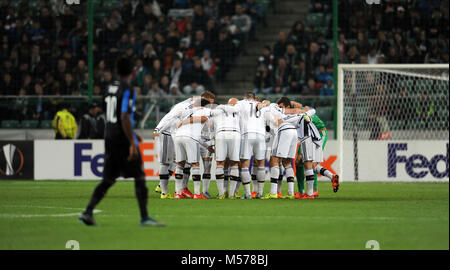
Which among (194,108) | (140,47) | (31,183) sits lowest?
(31,183)

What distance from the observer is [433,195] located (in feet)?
53.2

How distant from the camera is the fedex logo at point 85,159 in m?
21.4

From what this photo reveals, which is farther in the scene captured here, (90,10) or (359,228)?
(90,10)

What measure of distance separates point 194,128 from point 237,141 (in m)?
0.80

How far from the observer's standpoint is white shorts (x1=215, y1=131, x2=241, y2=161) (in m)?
15.0

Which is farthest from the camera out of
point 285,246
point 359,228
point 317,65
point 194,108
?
point 317,65

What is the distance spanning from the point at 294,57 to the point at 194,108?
7.44m

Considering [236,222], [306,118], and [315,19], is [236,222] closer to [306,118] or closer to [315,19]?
[306,118]

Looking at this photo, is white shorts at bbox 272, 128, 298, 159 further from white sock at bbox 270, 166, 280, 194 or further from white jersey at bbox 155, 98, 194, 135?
white jersey at bbox 155, 98, 194, 135

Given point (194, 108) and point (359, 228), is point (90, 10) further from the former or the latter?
point (359, 228)

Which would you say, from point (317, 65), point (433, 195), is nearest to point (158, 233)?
point (433, 195)

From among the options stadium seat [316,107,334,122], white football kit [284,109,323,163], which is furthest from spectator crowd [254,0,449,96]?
white football kit [284,109,323,163]

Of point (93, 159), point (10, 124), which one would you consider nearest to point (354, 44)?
point (93, 159)

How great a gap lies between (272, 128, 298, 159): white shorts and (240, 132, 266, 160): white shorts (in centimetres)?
25
